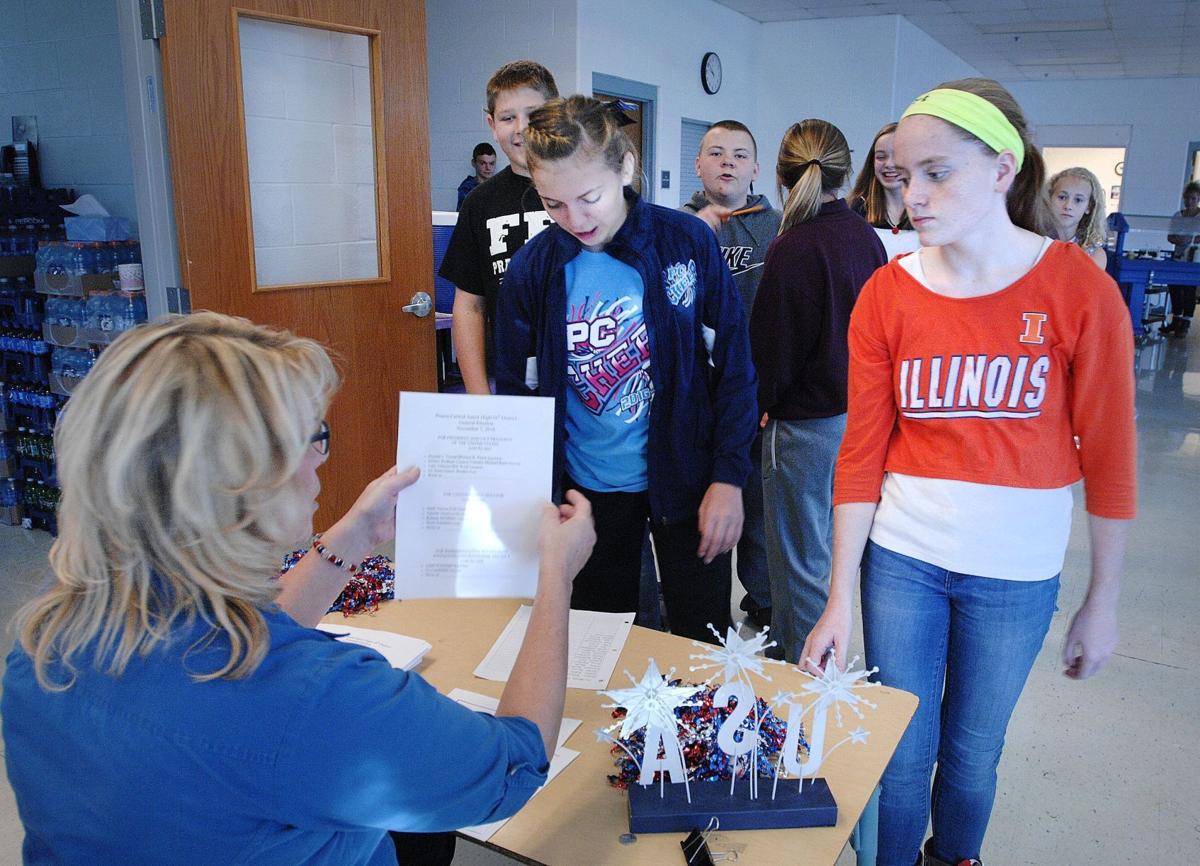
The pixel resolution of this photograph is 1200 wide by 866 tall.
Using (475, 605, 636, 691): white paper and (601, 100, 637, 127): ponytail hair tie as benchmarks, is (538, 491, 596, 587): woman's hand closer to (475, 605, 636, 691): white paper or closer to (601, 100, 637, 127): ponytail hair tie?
(475, 605, 636, 691): white paper

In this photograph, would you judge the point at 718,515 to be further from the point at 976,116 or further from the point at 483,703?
the point at 976,116

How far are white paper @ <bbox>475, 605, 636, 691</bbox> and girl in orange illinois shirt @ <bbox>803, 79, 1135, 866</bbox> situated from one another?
0.33 metres

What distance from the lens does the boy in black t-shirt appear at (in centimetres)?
221

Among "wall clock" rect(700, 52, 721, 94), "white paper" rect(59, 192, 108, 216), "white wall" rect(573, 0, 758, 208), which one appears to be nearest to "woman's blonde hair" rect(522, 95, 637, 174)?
"white paper" rect(59, 192, 108, 216)

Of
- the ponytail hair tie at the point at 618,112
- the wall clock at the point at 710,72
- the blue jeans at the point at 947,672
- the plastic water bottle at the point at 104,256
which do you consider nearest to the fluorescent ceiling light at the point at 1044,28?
the wall clock at the point at 710,72

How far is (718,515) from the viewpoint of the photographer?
1.76 metres

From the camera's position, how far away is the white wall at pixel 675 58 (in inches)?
250

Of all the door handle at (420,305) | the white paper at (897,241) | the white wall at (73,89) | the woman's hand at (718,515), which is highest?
the white wall at (73,89)

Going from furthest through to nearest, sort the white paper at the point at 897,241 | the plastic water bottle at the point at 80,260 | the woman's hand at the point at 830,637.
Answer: the plastic water bottle at the point at 80,260 → the white paper at the point at 897,241 → the woman's hand at the point at 830,637

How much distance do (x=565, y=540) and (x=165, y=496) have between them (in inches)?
19.8

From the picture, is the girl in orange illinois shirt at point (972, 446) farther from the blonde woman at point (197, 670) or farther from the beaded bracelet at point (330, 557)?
the blonde woman at point (197, 670)

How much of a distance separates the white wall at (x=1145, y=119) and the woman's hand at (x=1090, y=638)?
13937 millimetres

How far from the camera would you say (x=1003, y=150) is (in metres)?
1.31

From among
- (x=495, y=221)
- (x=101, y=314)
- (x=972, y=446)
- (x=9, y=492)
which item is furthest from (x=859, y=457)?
(x=9, y=492)
